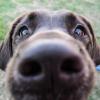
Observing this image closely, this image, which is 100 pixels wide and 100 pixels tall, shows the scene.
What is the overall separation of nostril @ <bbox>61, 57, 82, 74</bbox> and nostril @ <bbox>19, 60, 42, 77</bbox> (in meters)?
0.17

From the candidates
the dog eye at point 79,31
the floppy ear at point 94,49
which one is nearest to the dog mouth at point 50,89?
the dog eye at point 79,31

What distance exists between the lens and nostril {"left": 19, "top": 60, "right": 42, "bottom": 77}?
9.30 ft

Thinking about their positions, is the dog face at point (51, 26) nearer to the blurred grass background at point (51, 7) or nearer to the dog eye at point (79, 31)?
the dog eye at point (79, 31)

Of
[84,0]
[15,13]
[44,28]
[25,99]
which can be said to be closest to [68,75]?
[25,99]

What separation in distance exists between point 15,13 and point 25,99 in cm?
546

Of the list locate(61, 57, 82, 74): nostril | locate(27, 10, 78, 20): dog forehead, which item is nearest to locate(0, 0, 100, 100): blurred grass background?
locate(27, 10, 78, 20): dog forehead

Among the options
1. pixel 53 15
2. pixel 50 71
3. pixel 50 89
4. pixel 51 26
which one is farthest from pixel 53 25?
pixel 50 71

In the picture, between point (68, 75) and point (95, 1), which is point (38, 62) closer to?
point (68, 75)

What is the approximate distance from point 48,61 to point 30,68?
0.14 m

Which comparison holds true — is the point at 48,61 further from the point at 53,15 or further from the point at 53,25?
the point at 53,15

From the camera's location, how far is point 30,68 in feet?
9.30

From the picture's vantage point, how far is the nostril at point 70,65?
9.32ft

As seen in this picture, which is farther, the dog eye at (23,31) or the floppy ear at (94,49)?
the floppy ear at (94,49)

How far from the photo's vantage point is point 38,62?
2.82 meters
